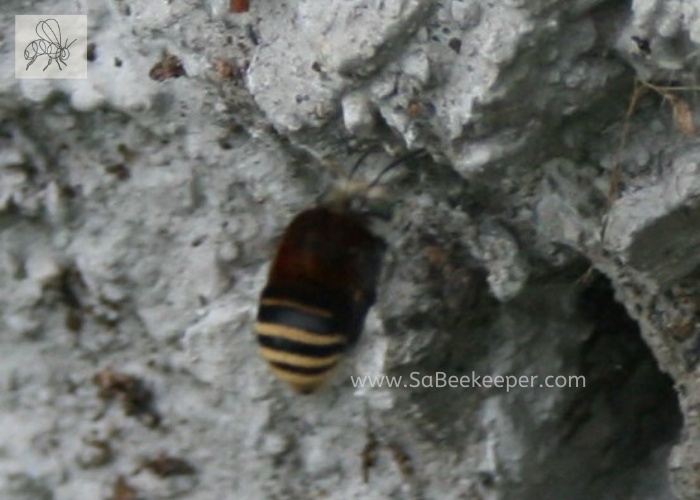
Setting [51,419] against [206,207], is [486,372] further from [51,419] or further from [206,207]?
[51,419]

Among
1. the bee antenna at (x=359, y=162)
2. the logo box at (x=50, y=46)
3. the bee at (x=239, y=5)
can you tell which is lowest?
the bee antenna at (x=359, y=162)

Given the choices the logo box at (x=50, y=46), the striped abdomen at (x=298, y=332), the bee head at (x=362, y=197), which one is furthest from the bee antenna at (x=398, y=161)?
the logo box at (x=50, y=46)

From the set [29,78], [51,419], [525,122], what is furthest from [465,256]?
[51,419]

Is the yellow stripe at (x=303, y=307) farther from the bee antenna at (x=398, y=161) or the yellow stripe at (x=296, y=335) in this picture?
the bee antenna at (x=398, y=161)

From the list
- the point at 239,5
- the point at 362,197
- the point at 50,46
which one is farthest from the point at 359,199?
the point at 50,46

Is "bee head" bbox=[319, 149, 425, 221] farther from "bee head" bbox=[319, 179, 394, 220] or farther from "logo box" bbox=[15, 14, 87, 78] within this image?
"logo box" bbox=[15, 14, 87, 78]
